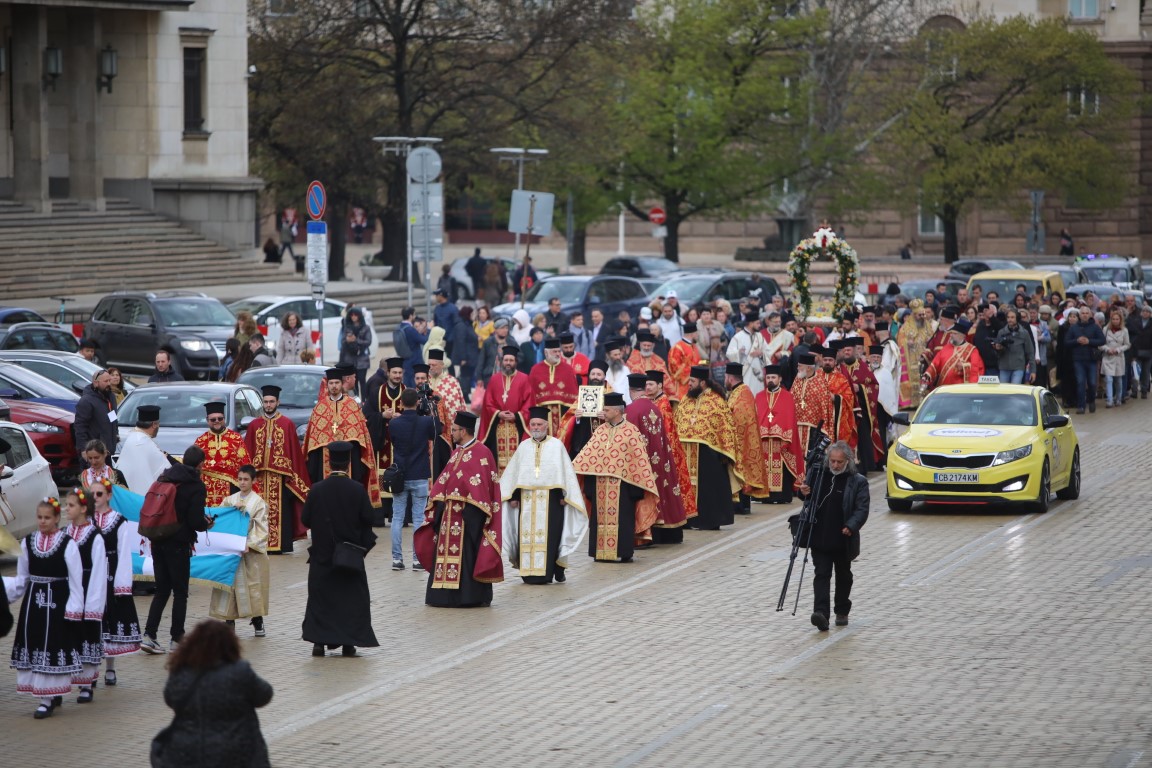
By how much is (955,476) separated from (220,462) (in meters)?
7.74

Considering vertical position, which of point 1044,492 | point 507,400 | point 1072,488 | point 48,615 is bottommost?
A: point 1072,488

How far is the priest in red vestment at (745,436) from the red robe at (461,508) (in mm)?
4993

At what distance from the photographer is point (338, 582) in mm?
13828

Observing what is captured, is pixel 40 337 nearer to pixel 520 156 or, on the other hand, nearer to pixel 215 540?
pixel 520 156

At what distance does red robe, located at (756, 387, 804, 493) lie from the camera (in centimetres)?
2175

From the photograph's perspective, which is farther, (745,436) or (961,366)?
(961,366)

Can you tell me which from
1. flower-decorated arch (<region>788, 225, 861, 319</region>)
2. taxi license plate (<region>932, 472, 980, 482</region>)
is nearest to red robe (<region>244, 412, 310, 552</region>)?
taxi license plate (<region>932, 472, 980, 482</region>)

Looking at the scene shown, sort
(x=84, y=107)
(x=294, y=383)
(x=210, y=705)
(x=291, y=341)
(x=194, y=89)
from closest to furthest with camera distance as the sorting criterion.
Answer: (x=210, y=705)
(x=294, y=383)
(x=291, y=341)
(x=84, y=107)
(x=194, y=89)

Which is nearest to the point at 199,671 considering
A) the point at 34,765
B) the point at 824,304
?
the point at 34,765

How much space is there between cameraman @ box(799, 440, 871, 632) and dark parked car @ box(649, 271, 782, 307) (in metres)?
22.8

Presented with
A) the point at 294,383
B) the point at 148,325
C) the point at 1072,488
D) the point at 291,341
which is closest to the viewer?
the point at 1072,488

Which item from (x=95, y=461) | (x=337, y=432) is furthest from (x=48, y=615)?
(x=337, y=432)

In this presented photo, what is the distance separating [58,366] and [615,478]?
9.47m

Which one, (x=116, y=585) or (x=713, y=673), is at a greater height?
(x=116, y=585)
